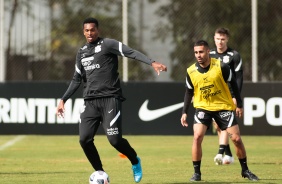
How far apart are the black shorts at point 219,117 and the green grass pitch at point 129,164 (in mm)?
824

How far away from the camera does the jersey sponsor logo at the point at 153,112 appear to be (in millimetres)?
22781

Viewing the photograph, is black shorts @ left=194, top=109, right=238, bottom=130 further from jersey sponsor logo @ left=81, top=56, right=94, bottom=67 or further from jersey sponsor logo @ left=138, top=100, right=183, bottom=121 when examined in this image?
jersey sponsor logo @ left=138, top=100, right=183, bottom=121

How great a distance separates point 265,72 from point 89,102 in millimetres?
12623

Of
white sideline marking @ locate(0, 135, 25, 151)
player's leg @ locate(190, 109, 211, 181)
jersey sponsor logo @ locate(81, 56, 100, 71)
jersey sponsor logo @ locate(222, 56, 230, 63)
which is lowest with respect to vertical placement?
white sideline marking @ locate(0, 135, 25, 151)

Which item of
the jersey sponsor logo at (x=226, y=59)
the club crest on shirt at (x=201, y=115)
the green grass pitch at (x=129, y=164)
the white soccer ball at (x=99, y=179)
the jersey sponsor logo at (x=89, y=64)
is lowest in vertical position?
the green grass pitch at (x=129, y=164)

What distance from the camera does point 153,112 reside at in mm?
22828

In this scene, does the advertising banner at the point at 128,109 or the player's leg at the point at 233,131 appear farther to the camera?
the advertising banner at the point at 128,109

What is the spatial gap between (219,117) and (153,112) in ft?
32.7

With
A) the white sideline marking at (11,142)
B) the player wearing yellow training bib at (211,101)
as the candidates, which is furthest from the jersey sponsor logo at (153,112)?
the player wearing yellow training bib at (211,101)

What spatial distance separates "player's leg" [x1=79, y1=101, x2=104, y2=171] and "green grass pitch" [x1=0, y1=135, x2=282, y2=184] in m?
0.64

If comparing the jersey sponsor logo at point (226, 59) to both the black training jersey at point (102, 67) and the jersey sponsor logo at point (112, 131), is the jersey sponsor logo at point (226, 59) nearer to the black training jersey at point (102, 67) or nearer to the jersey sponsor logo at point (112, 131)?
the black training jersey at point (102, 67)

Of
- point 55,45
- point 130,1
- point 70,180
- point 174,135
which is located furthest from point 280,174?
point 55,45

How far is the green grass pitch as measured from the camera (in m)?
13.1

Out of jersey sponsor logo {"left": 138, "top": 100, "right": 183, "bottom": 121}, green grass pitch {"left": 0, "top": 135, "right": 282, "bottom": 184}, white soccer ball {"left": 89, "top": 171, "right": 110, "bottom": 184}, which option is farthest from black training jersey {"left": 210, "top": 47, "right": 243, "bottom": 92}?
jersey sponsor logo {"left": 138, "top": 100, "right": 183, "bottom": 121}
